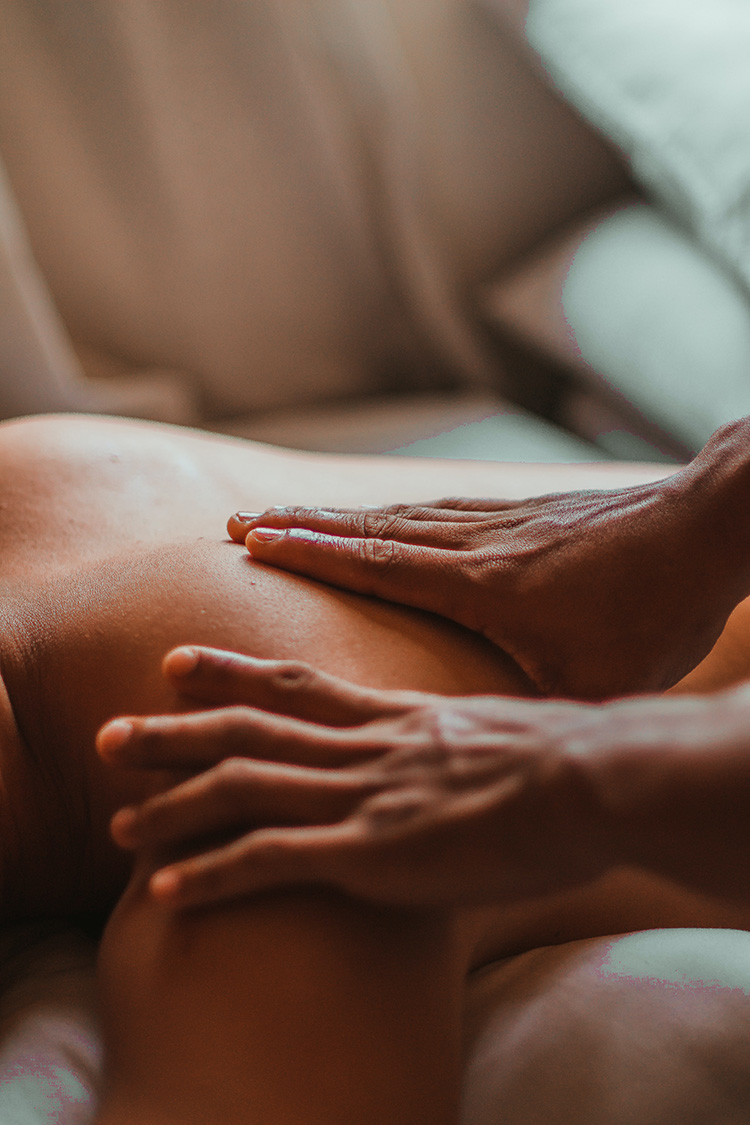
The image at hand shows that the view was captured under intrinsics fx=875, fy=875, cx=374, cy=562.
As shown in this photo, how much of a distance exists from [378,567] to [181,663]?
16cm

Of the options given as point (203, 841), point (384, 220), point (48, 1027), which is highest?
point (384, 220)

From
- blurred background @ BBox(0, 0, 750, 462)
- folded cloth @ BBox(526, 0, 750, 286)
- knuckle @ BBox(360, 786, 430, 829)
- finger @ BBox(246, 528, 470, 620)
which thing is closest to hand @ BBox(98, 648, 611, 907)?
knuckle @ BBox(360, 786, 430, 829)

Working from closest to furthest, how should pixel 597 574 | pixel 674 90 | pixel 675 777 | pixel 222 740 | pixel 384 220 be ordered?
pixel 675 777
pixel 222 740
pixel 597 574
pixel 674 90
pixel 384 220

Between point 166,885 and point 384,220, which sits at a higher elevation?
point 384,220

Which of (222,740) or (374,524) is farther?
(374,524)

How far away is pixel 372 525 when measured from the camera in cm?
65

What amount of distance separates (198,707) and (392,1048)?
210 mm

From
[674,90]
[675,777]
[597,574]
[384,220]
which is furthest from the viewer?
[384,220]

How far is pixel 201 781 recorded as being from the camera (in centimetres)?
47

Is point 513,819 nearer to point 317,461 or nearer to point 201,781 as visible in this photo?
point 201,781

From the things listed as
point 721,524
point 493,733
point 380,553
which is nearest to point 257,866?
point 493,733

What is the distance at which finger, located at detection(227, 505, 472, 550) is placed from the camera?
64cm

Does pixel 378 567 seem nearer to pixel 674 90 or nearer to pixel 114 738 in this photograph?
pixel 114 738

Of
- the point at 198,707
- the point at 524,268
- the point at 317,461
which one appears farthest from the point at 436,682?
the point at 524,268
